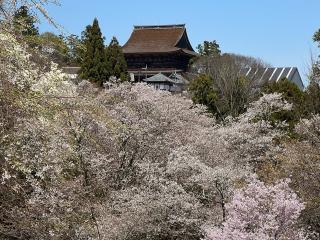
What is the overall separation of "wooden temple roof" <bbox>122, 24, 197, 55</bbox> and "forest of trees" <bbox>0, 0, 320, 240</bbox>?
74.0ft

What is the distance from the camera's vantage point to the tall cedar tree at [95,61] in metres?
29.0

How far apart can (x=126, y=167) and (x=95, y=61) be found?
1742 centimetres

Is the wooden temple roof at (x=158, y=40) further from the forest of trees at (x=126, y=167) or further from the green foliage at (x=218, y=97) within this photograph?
the forest of trees at (x=126, y=167)

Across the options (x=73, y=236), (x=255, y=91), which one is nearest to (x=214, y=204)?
(x=73, y=236)

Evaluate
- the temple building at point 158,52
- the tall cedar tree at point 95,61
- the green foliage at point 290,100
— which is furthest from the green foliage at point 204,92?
the temple building at point 158,52

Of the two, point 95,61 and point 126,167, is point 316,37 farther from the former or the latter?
point 95,61

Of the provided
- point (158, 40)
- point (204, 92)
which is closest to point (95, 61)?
point (204, 92)

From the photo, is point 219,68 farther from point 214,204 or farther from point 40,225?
point 40,225

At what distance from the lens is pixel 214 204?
11.7 m

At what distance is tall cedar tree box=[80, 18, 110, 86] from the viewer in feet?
95.2

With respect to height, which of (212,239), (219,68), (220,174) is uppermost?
(219,68)

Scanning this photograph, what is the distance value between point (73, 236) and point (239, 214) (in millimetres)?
2921

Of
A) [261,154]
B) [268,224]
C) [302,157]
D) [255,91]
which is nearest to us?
[268,224]

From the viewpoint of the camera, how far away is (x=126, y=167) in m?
12.9
